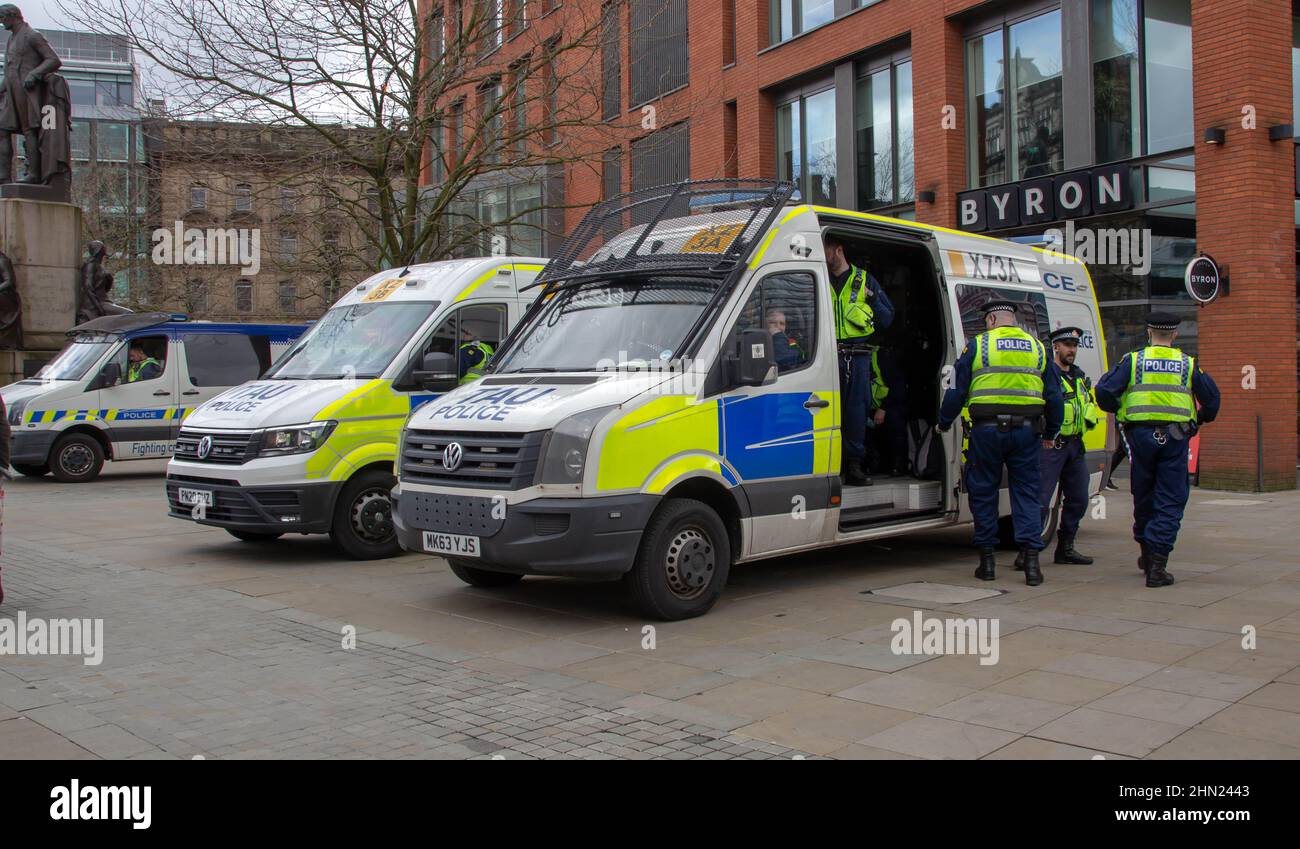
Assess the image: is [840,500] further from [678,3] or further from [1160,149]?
[678,3]

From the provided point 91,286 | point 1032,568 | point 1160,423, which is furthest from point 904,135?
point 91,286

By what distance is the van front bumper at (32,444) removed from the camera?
650 inches

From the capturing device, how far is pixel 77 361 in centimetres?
1698

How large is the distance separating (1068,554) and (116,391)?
13874 mm

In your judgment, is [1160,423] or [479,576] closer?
[1160,423]

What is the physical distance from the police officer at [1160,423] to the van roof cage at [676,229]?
284cm

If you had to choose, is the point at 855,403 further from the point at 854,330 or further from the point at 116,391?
the point at 116,391

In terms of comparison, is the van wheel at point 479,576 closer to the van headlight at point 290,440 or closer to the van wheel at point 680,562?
the van wheel at point 680,562

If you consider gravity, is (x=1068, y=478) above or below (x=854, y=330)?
below

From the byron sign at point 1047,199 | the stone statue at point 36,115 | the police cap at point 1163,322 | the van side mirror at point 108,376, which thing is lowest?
the police cap at point 1163,322

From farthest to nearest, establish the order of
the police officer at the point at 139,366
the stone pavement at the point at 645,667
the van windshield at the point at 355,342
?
the police officer at the point at 139,366 → the van windshield at the point at 355,342 → the stone pavement at the point at 645,667

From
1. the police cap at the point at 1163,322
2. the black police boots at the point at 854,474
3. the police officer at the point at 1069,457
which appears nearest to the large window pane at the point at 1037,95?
the police officer at the point at 1069,457
